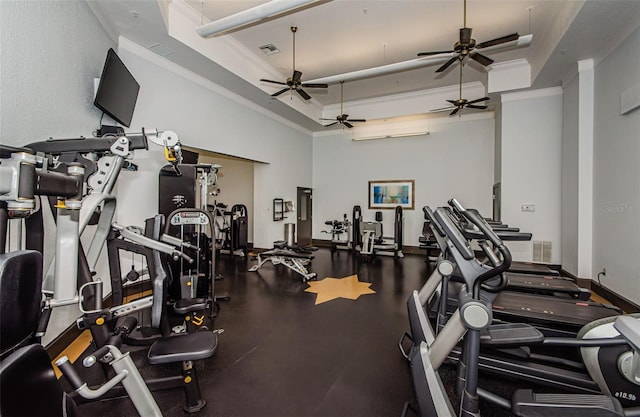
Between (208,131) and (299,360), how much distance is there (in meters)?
4.62

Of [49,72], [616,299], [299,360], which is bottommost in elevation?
[299,360]

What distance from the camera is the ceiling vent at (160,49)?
432cm

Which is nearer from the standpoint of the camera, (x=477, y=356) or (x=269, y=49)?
(x=477, y=356)

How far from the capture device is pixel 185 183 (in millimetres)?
4488

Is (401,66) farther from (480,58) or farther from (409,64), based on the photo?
(480,58)

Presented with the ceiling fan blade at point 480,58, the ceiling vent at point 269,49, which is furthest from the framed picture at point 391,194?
the ceiling vent at point 269,49

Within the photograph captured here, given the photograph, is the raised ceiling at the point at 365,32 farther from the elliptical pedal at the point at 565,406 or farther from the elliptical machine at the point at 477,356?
the elliptical pedal at the point at 565,406

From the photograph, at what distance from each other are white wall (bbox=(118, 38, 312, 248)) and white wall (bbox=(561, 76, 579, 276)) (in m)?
6.37

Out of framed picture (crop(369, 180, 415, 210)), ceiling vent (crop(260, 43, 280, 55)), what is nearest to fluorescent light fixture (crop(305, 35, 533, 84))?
ceiling vent (crop(260, 43, 280, 55))

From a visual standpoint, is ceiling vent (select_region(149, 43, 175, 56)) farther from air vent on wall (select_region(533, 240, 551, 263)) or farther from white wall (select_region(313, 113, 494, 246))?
air vent on wall (select_region(533, 240, 551, 263))

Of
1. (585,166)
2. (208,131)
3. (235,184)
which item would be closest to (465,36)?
(585,166)

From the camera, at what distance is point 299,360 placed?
263 cm

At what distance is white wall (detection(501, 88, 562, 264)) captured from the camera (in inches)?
233

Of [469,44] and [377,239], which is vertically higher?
[469,44]
